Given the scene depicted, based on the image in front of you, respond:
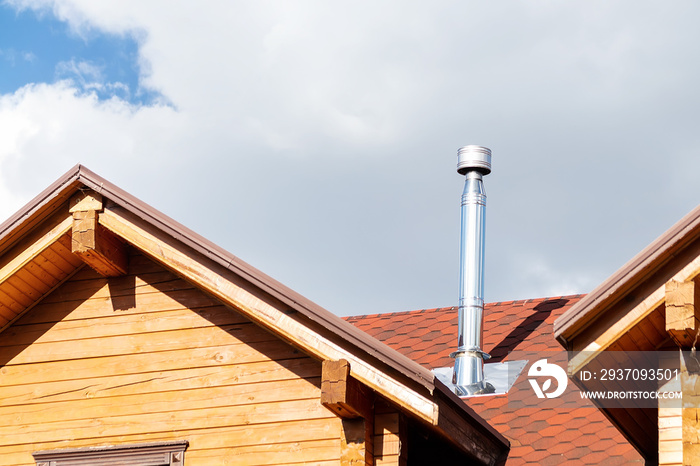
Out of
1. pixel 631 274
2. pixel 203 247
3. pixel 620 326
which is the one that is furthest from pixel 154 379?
pixel 631 274

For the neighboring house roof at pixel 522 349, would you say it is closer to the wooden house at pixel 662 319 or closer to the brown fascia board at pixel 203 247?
the wooden house at pixel 662 319

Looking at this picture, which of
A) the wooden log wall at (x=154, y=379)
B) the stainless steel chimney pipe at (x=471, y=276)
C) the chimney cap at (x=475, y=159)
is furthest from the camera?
the chimney cap at (x=475, y=159)

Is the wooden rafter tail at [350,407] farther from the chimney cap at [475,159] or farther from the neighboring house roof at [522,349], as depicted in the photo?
the chimney cap at [475,159]

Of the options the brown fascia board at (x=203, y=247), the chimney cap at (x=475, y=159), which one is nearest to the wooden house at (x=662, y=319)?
the brown fascia board at (x=203, y=247)

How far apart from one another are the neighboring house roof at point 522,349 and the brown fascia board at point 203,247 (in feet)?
6.67

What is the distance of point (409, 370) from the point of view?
24.6 feet

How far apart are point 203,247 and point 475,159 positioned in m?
4.66

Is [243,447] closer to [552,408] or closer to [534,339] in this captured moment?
[552,408]

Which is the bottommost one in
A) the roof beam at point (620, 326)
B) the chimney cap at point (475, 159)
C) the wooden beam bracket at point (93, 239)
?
the roof beam at point (620, 326)

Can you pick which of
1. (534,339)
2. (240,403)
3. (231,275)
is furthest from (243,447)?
(534,339)

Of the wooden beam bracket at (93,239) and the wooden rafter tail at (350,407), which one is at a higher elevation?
the wooden beam bracket at (93,239)

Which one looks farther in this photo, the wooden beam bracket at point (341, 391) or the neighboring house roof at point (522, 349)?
the neighboring house roof at point (522, 349)

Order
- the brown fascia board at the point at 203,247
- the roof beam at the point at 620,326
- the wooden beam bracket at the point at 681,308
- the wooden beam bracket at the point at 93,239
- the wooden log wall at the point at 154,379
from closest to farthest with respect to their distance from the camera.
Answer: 1. the wooden beam bracket at the point at 681,308
2. the roof beam at the point at 620,326
3. the brown fascia board at the point at 203,247
4. the wooden log wall at the point at 154,379
5. the wooden beam bracket at the point at 93,239

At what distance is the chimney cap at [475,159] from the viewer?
39.6 feet
